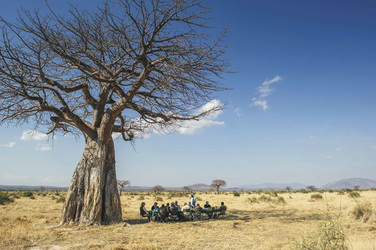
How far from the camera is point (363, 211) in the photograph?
9.87 metres

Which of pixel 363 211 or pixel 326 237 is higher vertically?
pixel 326 237

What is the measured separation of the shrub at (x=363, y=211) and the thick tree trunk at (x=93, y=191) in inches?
382

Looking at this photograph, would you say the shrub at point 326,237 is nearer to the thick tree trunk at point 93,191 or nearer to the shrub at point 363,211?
the shrub at point 363,211

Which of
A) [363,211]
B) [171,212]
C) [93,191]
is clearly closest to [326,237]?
[171,212]

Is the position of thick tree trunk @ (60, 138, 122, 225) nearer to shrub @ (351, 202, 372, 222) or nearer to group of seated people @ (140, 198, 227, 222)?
group of seated people @ (140, 198, 227, 222)

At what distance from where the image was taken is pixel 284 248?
552 cm

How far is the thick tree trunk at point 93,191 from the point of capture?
9.20 m

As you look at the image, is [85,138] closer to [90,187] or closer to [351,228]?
[90,187]

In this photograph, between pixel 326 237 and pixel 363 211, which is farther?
pixel 363 211

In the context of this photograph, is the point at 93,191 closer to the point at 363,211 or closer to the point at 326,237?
the point at 326,237

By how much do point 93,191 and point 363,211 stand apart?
10850 mm

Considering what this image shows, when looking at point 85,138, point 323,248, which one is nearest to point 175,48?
point 85,138

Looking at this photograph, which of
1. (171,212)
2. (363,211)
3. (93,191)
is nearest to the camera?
(93,191)

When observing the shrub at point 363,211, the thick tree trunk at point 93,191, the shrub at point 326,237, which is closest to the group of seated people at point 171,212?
the thick tree trunk at point 93,191
